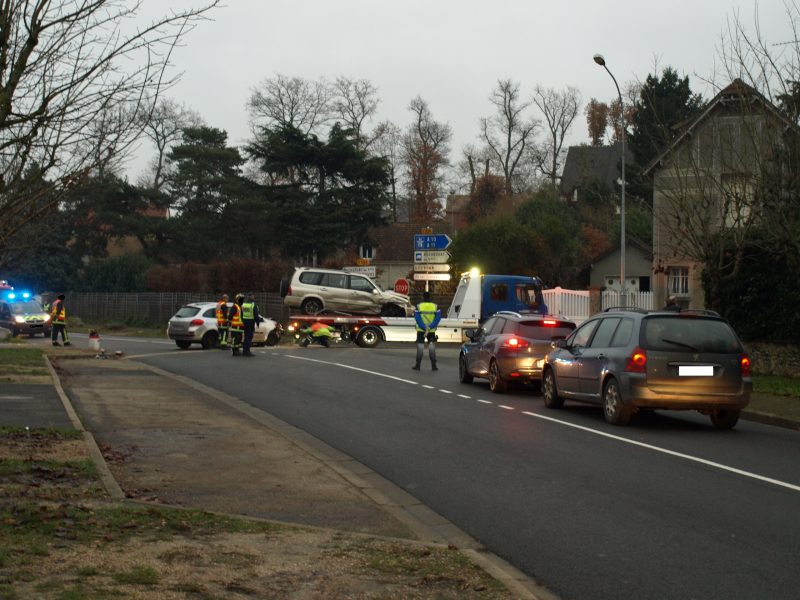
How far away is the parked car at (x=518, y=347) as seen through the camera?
20.1 metres

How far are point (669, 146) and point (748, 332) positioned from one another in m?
4.60

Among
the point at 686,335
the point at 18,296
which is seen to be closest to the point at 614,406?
the point at 686,335

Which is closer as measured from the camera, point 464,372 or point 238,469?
point 238,469

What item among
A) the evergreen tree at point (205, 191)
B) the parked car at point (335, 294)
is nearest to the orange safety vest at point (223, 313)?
the parked car at point (335, 294)

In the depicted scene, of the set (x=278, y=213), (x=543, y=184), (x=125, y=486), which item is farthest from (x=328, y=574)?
(x=543, y=184)

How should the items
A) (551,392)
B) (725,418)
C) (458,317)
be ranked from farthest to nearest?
(458,317), (551,392), (725,418)

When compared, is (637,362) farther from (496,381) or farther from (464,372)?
(464,372)

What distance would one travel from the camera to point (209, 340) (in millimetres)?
35000

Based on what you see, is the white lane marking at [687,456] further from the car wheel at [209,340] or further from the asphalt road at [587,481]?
the car wheel at [209,340]

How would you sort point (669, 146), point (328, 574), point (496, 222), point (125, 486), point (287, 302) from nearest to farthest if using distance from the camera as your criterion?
point (328, 574), point (125, 486), point (669, 146), point (287, 302), point (496, 222)

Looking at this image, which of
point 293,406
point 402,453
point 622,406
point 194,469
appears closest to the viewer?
point 194,469

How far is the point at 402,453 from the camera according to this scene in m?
12.5

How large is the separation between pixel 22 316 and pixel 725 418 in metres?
38.6

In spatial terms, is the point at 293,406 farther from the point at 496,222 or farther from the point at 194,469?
the point at 496,222
